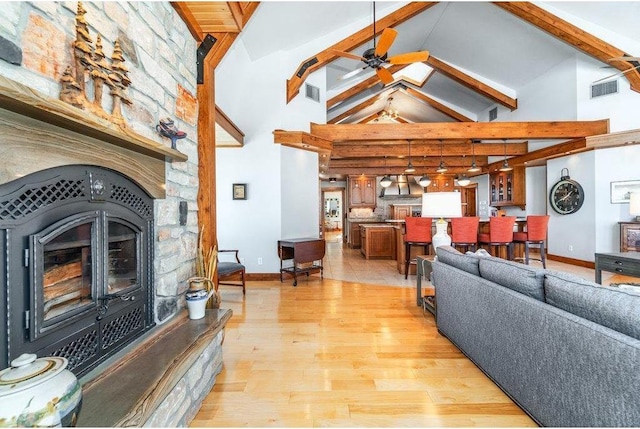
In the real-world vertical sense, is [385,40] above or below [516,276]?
above

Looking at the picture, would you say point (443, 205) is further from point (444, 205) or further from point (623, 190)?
point (623, 190)

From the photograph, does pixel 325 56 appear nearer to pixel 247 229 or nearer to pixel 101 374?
pixel 247 229

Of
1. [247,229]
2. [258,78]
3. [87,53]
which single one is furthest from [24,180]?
[258,78]

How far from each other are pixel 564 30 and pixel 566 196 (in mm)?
3118

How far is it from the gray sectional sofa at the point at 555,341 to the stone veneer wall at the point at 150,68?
83.5 inches

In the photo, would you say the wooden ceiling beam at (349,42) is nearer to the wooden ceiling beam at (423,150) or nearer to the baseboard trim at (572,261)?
the wooden ceiling beam at (423,150)

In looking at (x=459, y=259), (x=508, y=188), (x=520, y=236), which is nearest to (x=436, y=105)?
(x=508, y=188)

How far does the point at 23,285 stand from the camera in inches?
38.4

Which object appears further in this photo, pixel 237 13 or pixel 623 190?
pixel 623 190

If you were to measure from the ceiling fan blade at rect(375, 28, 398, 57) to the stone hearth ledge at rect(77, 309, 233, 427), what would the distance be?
3.71 metres

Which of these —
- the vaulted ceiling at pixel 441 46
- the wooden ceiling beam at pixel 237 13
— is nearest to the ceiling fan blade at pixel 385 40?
the vaulted ceiling at pixel 441 46

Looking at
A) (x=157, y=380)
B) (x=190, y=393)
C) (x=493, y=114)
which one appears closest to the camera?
(x=157, y=380)

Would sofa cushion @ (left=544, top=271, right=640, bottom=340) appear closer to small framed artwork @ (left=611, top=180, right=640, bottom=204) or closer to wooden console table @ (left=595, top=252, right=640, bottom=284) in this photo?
wooden console table @ (left=595, top=252, right=640, bottom=284)

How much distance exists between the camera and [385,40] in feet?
11.8
